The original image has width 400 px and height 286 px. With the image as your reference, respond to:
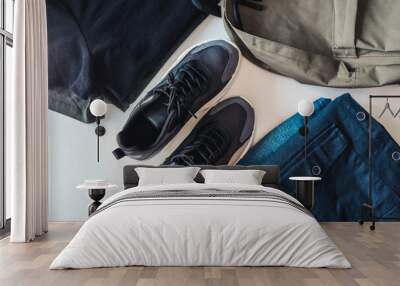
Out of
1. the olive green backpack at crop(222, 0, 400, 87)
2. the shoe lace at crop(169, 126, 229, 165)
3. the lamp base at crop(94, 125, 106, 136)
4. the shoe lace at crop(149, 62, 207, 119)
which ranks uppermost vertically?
the olive green backpack at crop(222, 0, 400, 87)

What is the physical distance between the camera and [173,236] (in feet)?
13.4

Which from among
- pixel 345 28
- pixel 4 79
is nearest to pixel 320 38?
pixel 345 28

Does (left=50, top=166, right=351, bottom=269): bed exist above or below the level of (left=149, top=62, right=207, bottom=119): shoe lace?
below

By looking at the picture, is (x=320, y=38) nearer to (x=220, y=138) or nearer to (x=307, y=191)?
(x=220, y=138)

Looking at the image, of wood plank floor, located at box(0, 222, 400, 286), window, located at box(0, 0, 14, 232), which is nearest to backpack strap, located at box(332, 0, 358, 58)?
wood plank floor, located at box(0, 222, 400, 286)

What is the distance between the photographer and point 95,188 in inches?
237

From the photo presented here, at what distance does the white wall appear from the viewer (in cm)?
653

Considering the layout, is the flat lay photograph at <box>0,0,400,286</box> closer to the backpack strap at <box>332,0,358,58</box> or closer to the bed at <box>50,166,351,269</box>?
the backpack strap at <box>332,0,358,58</box>

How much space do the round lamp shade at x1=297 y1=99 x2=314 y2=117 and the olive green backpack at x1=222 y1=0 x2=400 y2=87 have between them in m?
0.34

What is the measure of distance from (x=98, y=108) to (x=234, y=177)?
1682mm

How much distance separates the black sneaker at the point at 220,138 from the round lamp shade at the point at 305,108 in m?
0.56

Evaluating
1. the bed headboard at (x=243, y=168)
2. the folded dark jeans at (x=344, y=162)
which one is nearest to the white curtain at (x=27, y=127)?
the bed headboard at (x=243, y=168)

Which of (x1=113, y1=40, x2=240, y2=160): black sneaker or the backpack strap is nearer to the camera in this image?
the backpack strap

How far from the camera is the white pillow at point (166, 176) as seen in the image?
591cm
